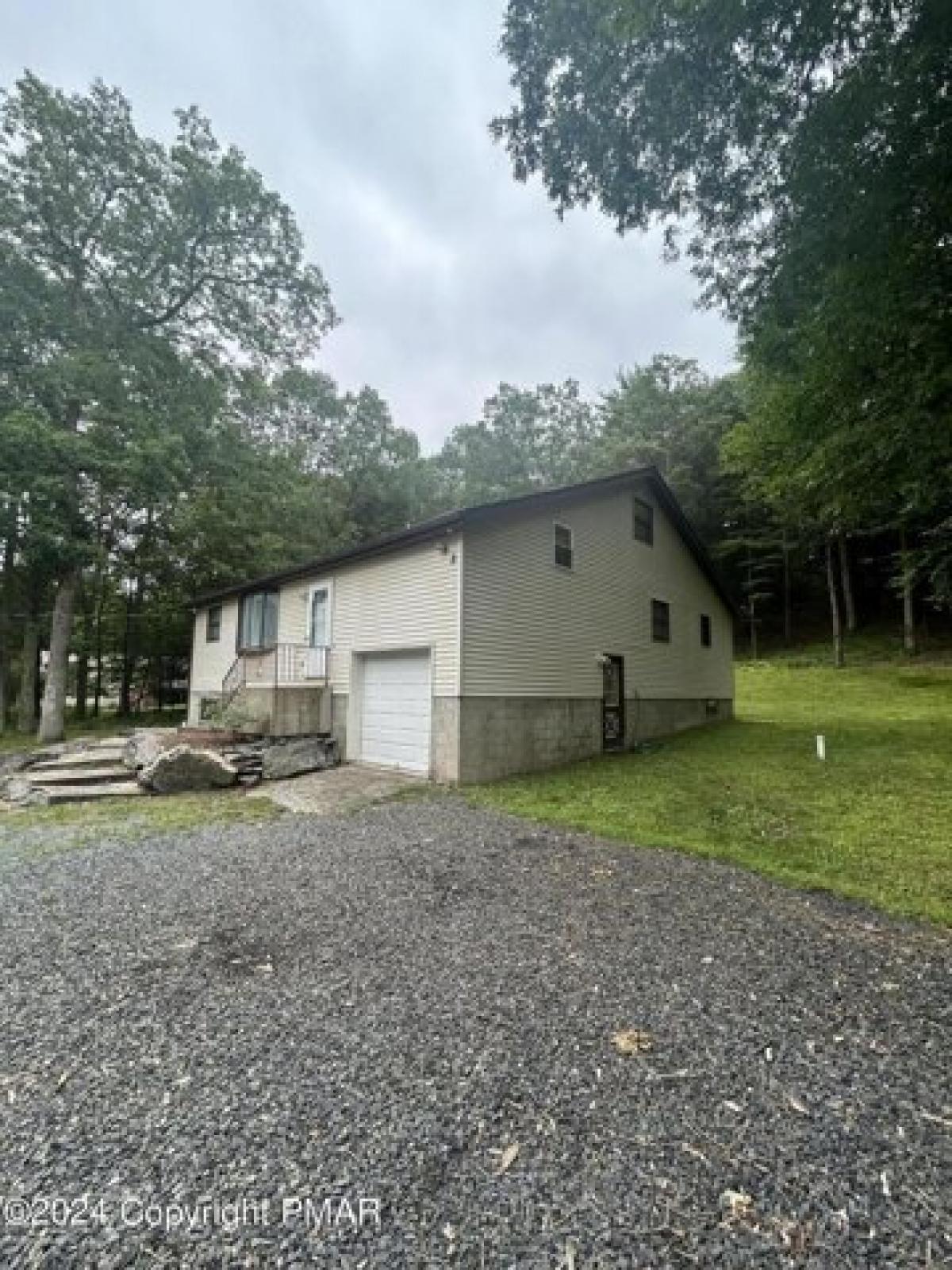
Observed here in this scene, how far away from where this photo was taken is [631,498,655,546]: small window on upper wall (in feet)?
42.3

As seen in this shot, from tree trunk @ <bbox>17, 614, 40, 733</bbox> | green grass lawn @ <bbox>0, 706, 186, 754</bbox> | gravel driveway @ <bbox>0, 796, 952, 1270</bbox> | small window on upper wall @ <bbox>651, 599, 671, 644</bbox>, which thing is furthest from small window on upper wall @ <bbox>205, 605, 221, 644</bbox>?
gravel driveway @ <bbox>0, 796, 952, 1270</bbox>

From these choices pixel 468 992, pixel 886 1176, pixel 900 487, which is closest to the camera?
pixel 886 1176

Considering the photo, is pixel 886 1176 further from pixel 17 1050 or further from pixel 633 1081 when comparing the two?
pixel 17 1050

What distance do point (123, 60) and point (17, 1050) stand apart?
14.1m

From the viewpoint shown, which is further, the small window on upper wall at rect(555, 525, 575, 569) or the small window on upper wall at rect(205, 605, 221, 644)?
the small window on upper wall at rect(205, 605, 221, 644)

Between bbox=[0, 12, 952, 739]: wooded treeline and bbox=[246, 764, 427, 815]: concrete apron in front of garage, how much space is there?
25.2 feet

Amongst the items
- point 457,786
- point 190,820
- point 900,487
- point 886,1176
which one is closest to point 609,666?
point 457,786

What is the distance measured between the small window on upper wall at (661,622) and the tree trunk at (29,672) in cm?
1851

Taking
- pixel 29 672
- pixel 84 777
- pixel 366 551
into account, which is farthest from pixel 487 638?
pixel 29 672

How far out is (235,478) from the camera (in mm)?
16531

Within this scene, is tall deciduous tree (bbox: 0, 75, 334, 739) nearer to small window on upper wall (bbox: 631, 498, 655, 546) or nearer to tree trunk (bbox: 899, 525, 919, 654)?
small window on upper wall (bbox: 631, 498, 655, 546)

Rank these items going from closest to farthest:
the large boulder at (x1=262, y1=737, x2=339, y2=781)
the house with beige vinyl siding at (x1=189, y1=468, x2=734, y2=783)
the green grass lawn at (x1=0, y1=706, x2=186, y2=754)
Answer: the house with beige vinyl siding at (x1=189, y1=468, x2=734, y2=783), the large boulder at (x1=262, y1=737, x2=339, y2=781), the green grass lawn at (x1=0, y1=706, x2=186, y2=754)

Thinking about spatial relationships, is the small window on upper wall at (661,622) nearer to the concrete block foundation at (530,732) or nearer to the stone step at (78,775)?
the concrete block foundation at (530,732)

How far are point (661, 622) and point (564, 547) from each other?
14.3 feet
